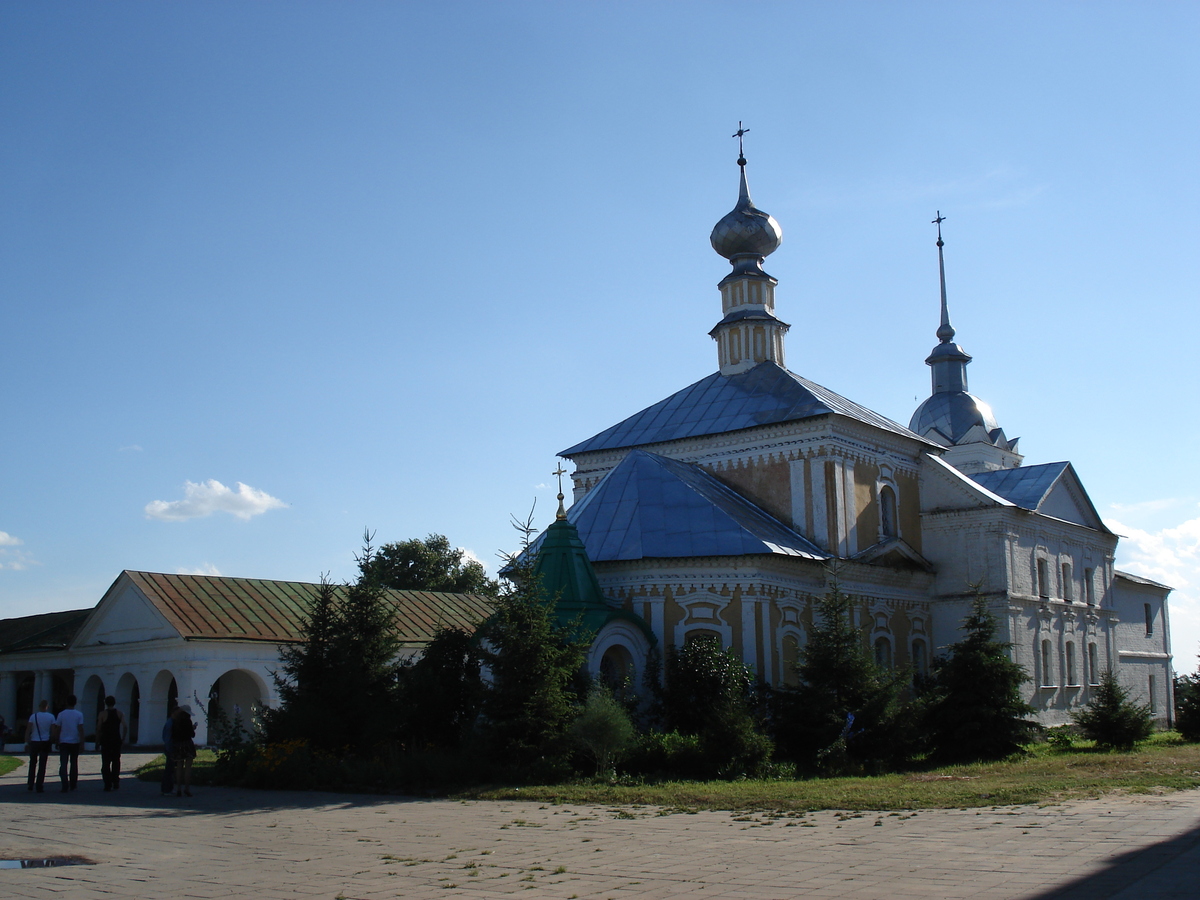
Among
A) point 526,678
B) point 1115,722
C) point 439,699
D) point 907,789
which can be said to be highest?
point 526,678

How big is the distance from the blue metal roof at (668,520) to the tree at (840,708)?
14.6 ft

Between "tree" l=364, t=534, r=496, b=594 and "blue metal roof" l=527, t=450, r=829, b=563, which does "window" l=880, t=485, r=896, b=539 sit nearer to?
"blue metal roof" l=527, t=450, r=829, b=563

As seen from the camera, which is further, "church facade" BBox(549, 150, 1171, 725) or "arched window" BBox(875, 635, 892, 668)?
"arched window" BBox(875, 635, 892, 668)

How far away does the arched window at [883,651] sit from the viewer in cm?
2694

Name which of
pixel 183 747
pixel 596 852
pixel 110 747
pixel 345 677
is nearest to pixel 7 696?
pixel 110 747

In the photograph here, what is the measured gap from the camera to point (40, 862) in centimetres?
956

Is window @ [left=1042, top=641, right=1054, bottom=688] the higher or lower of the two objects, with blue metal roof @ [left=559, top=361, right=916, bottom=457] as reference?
lower

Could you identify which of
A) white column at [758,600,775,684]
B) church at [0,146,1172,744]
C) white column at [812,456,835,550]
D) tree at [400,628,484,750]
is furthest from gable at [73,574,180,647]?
white column at [812,456,835,550]

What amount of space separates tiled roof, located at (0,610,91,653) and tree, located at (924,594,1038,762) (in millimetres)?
24260

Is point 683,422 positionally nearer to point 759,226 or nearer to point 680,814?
point 759,226

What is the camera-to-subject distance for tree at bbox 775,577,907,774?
58.9ft

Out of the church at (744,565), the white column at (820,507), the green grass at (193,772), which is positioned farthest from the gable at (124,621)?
the white column at (820,507)

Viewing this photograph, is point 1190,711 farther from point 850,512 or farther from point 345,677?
point 345,677

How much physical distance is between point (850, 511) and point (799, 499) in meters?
1.38
